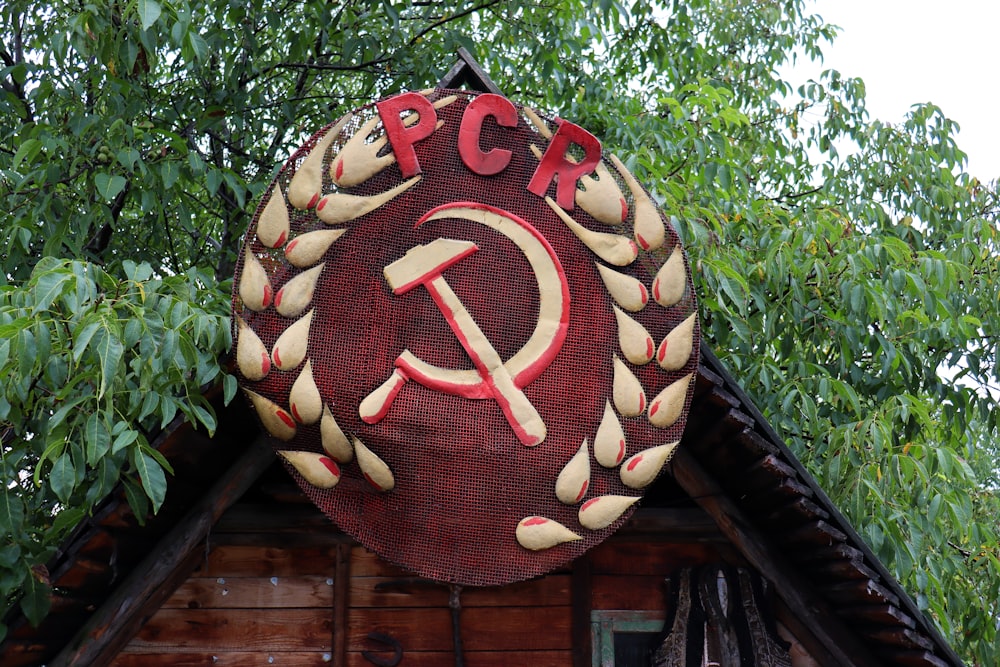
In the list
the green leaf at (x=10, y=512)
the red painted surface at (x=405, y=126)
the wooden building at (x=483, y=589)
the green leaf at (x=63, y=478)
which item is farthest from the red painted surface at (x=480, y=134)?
the green leaf at (x=10, y=512)

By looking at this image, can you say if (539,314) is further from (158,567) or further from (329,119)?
(329,119)

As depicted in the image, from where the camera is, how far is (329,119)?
7262 mm

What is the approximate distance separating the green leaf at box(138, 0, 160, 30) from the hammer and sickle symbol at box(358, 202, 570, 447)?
130 centimetres

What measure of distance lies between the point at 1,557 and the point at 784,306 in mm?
4280

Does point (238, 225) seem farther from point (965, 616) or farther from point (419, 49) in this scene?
point (965, 616)

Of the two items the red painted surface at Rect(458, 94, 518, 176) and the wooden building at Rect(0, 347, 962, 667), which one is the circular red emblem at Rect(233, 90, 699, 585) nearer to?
the red painted surface at Rect(458, 94, 518, 176)

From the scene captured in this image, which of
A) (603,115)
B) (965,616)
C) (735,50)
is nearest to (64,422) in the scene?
(603,115)

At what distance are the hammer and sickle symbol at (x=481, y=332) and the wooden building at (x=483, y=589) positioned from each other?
599mm

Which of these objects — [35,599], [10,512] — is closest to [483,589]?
[35,599]

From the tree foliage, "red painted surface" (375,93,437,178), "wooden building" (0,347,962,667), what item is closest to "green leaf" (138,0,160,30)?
the tree foliage

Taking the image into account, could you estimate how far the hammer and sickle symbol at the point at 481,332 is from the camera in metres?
3.38

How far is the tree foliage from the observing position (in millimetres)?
3287

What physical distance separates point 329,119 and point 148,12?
346 cm

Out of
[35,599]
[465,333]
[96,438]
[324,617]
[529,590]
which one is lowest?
[35,599]
